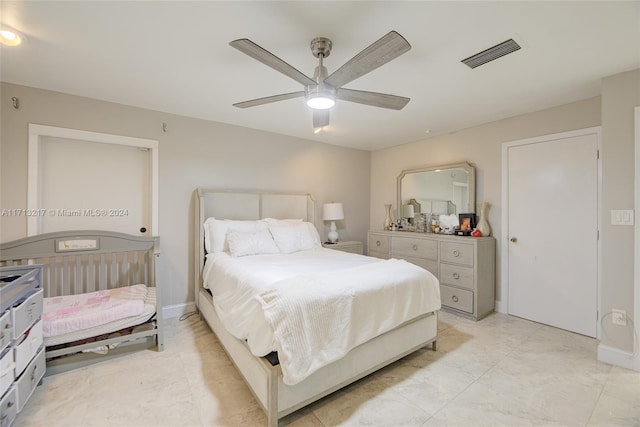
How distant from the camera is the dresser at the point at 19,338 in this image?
148 centimetres

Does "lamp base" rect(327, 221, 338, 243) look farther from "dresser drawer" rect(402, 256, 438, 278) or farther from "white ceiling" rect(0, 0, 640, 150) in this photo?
"white ceiling" rect(0, 0, 640, 150)

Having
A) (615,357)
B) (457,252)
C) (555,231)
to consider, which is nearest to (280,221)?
(457,252)

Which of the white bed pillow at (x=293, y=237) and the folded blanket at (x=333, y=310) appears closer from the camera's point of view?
the folded blanket at (x=333, y=310)

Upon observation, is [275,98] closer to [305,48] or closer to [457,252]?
[305,48]

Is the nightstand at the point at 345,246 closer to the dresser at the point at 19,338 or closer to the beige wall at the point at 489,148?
the beige wall at the point at 489,148

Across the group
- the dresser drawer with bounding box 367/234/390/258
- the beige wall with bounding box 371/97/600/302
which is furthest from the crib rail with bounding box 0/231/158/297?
the beige wall with bounding box 371/97/600/302

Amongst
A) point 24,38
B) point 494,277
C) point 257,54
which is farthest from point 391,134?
point 24,38

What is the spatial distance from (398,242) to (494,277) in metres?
1.25

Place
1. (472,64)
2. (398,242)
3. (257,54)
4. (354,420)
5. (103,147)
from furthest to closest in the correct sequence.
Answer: (398,242), (103,147), (472,64), (354,420), (257,54)

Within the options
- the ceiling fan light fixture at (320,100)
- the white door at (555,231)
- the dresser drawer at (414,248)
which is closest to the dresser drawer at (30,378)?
the ceiling fan light fixture at (320,100)

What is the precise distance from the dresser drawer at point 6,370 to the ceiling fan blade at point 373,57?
2.44m

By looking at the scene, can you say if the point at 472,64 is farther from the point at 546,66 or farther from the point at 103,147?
the point at 103,147

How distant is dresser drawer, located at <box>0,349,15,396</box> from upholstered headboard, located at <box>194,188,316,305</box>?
164 centimetres

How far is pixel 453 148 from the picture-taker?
12.4ft
